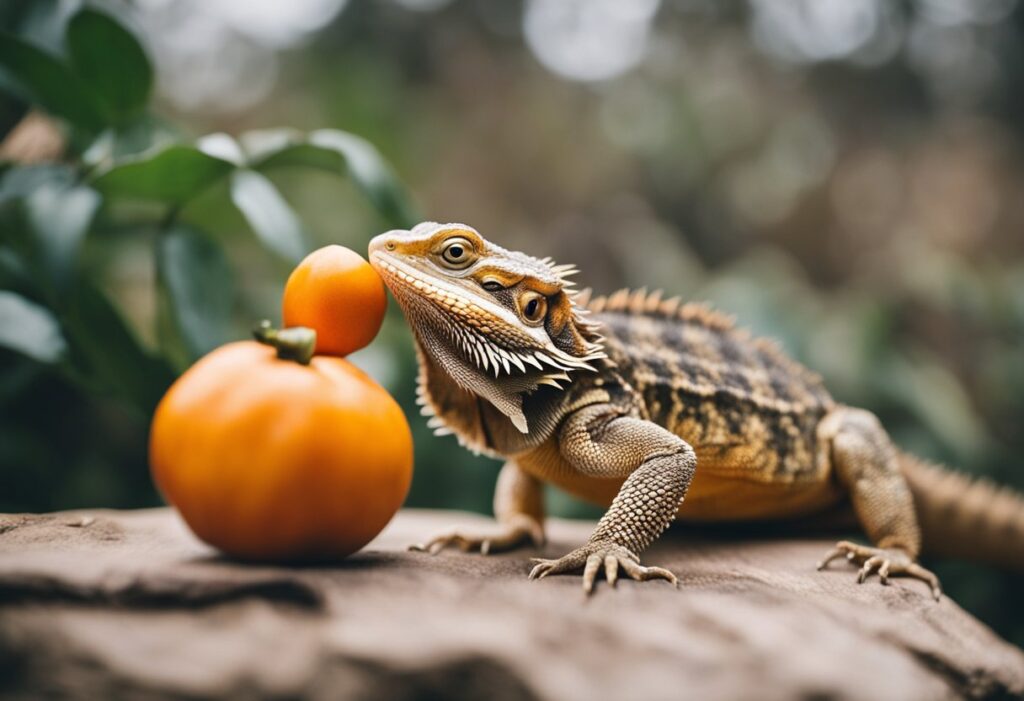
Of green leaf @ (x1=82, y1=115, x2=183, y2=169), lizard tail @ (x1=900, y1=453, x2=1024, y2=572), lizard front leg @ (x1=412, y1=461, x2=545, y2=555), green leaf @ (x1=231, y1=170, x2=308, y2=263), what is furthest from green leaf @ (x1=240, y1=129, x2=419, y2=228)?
lizard tail @ (x1=900, y1=453, x2=1024, y2=572)

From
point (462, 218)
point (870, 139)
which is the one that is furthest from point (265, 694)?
point (870, 139)

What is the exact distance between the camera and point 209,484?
1.72 m

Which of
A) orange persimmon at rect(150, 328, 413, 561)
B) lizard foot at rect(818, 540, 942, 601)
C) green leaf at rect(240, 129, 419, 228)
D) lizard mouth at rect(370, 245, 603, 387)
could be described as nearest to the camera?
orange persimmon at rect(150, 328, 413, 561)

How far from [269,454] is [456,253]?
31.6 inches

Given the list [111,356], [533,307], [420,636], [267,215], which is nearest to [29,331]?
[111,356]

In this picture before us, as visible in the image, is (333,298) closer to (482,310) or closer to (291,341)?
(291,341)

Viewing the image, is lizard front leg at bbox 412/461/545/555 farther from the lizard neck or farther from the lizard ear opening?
the lizard ear opening

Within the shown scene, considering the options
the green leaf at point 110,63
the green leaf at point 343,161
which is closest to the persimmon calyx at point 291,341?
the green leaf at point 343,161

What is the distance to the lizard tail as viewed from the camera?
3.13m

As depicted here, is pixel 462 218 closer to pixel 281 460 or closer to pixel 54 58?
pixel 54 58

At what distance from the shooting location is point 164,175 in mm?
3074

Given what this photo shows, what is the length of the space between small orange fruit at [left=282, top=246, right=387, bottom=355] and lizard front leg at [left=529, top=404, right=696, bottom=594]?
0.69 m

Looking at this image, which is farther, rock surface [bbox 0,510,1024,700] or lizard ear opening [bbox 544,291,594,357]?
lizard ear opening [bbox 544,291,594,357]

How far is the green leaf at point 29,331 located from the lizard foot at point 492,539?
5.13ft
